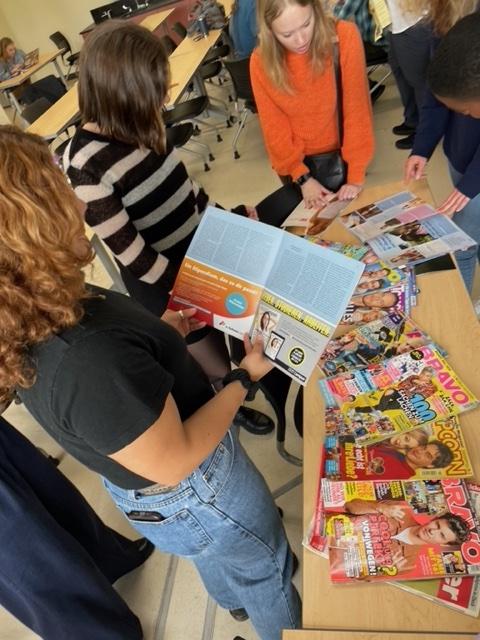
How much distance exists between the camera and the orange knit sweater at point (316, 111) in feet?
5.32

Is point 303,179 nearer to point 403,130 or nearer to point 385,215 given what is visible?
point 385,215

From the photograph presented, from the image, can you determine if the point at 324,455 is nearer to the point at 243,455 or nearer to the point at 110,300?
the point at 243,455

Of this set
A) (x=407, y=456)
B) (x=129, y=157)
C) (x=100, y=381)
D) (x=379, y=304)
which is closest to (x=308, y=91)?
(x=129, y=157)

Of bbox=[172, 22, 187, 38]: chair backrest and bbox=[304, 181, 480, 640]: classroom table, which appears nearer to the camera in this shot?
bbox=[304, 181, 480, 640]: classroom table

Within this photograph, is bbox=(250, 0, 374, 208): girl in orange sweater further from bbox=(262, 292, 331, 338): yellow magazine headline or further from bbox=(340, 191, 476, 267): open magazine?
bbox=(262, 292, 331, 338): yellow magazine headline

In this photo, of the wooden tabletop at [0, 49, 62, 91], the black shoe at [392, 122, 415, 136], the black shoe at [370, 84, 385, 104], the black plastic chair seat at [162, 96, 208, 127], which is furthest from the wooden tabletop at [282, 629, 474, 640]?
the wooden tabletop at [0, 49, 62, 91]

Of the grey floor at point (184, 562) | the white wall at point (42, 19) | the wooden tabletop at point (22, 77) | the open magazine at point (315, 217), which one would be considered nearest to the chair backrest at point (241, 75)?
the grey floor at point (184, 562)

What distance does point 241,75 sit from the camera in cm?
355

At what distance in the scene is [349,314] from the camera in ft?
4.13

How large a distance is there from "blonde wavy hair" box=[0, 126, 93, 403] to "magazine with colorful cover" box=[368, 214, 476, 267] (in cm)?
97

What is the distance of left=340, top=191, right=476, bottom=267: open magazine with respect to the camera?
1.30m

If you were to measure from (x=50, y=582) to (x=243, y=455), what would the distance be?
1.91 ft

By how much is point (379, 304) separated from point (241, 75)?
9.91 ft

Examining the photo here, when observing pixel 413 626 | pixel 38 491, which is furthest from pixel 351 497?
pixel 38 491
